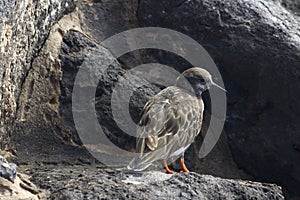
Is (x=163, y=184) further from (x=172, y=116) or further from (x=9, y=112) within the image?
(x=9, y=112)

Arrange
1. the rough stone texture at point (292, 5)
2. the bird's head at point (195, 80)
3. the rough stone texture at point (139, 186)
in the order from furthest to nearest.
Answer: the rough stone texture at point (292, 5)
the bird's head at point (195, 80)
the rough stone texture at point (139, 186)

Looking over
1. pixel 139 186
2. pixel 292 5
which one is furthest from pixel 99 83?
pixel 292 5

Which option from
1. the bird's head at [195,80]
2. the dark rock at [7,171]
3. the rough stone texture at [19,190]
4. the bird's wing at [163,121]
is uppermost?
the bird's head at [195,80]

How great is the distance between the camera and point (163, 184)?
6.77 m

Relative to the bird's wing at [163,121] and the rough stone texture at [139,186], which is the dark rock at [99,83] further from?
the rough stone texture at [139,186]

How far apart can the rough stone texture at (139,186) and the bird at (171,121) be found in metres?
0.39

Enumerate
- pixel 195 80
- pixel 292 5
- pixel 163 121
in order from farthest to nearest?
1. pixel 292 5
2. pixel 195 80
3. pixel 163 121

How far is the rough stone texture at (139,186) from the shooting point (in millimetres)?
6434

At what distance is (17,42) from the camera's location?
7.41 m

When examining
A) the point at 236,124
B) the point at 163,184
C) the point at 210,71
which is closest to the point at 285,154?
the point at 236,124

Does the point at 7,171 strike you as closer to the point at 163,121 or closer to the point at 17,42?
the point at 17,42

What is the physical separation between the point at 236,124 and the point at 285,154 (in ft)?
2.07

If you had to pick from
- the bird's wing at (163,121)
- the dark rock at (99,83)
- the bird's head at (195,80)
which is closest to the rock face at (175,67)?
the dark rock at (99,83)

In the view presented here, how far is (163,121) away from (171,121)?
9 cm
